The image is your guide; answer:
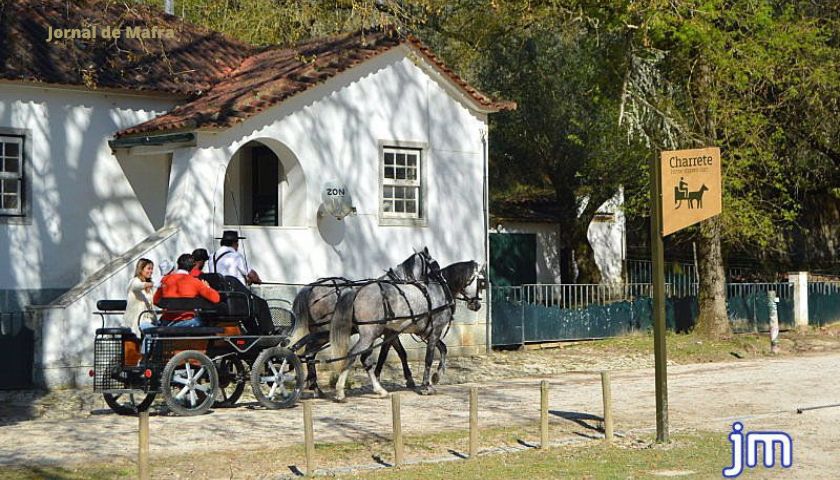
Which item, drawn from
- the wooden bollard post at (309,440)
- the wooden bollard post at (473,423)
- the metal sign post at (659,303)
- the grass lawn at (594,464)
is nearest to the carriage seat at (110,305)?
the wooden bollard post at (309,440)

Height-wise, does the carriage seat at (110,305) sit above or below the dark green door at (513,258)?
below

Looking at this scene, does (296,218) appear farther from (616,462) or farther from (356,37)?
(616,462)

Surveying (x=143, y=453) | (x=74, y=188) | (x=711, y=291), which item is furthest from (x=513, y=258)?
(x=143, y=453)

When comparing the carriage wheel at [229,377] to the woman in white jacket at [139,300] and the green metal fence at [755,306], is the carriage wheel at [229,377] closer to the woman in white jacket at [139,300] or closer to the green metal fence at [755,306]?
the woman in white jacket at [139,300]

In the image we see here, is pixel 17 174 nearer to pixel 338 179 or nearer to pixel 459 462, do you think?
pixel 338 179

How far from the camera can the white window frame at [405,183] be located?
23953mm

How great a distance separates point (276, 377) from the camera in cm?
1734

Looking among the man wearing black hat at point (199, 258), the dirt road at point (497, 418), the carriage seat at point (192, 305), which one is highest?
the man wearing black hat at point (199, 258)

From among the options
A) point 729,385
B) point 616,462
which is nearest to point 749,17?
point 729,385

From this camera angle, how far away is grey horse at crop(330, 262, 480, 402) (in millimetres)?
18391

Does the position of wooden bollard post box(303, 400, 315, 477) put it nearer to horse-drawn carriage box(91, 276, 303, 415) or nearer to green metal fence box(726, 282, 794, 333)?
horse-drawn carriage box(91, 276, 303, 415)

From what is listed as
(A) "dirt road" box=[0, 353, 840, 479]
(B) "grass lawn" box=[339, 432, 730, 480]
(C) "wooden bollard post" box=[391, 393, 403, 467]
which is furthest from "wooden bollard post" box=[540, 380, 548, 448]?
(C) "wooden bollard post" box=[391, 393, 403, 467]

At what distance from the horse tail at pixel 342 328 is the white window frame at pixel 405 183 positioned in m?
5.54

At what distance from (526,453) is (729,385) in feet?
25.1
